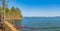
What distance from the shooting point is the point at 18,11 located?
262 ft

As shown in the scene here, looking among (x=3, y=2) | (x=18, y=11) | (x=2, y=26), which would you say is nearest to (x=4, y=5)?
(x=3, y=2)

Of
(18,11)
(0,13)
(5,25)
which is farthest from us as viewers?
(18,11)

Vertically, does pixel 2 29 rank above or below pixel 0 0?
below

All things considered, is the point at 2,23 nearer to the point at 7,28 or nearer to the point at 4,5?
the point at 7,28

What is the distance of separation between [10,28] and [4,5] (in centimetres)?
290

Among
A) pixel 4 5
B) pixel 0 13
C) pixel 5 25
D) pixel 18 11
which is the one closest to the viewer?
pixel 4 5

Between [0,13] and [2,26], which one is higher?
[0,13]

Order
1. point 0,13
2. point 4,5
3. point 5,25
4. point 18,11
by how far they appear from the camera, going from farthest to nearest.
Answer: point 18,11, point 0,13, point 5,25, point 4,5

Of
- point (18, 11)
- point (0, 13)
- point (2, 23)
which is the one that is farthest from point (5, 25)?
point (18, 11)

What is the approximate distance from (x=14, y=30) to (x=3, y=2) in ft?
12.6

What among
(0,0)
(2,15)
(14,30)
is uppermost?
(0,0)

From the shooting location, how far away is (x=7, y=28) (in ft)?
71.8

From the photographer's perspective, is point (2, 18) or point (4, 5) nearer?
point (4, 5)

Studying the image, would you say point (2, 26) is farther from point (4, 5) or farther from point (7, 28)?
point (4, 5)
